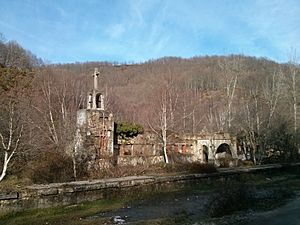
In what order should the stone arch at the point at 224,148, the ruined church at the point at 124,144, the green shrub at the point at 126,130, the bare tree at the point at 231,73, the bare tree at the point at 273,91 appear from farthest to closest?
the bare tree at the point at 231,73, the bare tree at the point at 273,91, the stone arch at the point at 224,148, the green shrub at the point at 126,130, the ruined church at the point at 124,144

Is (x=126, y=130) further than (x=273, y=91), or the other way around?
(x=273, y=91)

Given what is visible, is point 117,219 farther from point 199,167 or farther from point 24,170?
point 199,167

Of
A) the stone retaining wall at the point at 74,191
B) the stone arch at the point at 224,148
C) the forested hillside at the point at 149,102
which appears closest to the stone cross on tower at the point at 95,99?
the forested hillside at the point at 149,102

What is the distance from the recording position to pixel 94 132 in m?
22.5

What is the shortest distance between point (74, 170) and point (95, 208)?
4602 mm

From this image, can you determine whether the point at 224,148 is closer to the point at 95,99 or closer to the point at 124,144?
the point at 124,144

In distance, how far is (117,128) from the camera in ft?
98.4

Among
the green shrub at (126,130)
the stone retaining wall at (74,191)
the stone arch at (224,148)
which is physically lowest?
the stone retaining wall at (74,191)

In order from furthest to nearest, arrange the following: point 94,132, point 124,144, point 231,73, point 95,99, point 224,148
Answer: point 231,73, point 224,148, point 124,144, point 95,99, point 94,132

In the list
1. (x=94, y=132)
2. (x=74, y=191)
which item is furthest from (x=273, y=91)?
(x=74, y=191)

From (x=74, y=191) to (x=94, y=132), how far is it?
7984mm

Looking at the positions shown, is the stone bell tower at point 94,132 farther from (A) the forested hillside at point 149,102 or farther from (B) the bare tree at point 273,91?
(B) the bare tree at point 273,91

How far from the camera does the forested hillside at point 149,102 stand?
67.8 ft

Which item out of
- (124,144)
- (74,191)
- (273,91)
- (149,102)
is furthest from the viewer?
(149,102)
